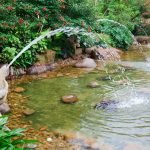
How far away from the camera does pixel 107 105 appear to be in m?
7.78

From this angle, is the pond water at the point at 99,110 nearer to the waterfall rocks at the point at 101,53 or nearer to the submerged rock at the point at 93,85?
the submerged rock at the point at 93,85

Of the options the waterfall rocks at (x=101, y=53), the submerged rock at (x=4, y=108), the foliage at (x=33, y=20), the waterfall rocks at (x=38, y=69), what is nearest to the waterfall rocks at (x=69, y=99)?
the submerged rock at (x=4, y=108)

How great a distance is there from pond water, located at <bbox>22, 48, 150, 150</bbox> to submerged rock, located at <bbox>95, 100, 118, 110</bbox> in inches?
3.8

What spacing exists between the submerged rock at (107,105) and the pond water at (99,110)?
0.10m

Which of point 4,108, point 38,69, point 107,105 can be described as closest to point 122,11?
point 38,69

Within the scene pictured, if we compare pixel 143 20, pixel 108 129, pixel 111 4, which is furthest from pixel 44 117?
pixel 143 20

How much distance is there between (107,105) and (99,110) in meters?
0.31

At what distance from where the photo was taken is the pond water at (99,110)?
6.39 m

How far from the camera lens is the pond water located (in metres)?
6.39

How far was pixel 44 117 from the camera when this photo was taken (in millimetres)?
7254

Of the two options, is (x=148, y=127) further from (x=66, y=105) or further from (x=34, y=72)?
(x=34, y=72)

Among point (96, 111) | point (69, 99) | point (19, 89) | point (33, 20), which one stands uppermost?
point (33, 20)

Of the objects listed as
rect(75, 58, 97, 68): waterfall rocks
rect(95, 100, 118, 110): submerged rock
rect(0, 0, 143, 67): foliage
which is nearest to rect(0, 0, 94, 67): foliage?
rect(0, 0, 143, 67): foliage

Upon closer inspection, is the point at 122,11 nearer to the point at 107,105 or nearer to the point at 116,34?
the point at 116,34
